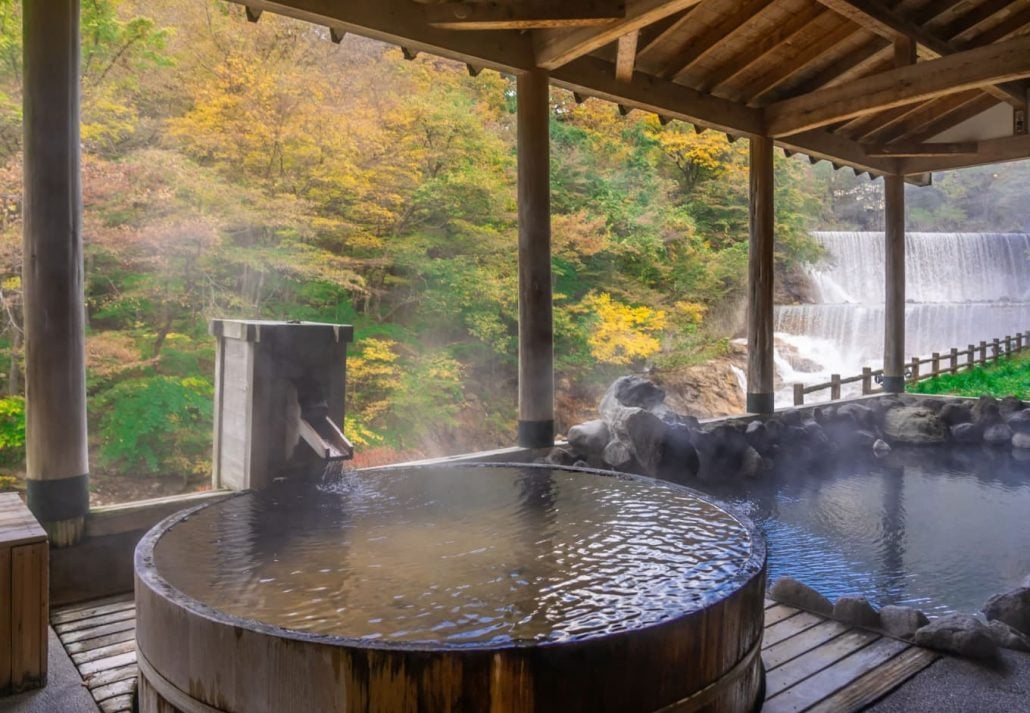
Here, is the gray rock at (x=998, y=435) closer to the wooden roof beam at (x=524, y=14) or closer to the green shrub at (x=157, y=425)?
the wooden roof beam at (x=524, y=14)

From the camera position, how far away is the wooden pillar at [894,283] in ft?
→ 28.3

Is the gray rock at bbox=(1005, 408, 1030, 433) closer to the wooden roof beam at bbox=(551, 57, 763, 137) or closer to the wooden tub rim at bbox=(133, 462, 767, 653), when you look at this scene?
the wooden roof beam at bbox=(551, 57, 763, 137)

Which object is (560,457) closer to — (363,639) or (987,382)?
(363,639)

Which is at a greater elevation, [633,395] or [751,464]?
[633,395]

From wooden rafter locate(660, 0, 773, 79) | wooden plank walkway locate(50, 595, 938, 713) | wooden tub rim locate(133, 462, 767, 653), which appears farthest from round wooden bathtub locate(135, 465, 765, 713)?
wooden rafter locate(660, 0, 773, 79)

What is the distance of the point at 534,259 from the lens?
4719mm

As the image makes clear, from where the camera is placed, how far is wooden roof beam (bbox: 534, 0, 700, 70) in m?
3.99

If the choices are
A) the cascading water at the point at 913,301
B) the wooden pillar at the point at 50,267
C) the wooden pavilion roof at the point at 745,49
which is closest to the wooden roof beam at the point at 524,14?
the wooden pavilion roof at the point at 745,49

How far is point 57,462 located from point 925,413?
7.89 metres

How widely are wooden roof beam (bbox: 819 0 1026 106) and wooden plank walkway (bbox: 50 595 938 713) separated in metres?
4.21

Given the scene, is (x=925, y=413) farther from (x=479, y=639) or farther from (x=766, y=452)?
(x=479, y=639)

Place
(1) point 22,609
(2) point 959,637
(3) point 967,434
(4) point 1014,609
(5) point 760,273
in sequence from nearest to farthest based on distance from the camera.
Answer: (1) point 22,609, (2) point 959,637, (4) point 1014,609, (5) point 760,273, (3) point 967,434

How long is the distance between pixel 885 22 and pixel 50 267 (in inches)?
226

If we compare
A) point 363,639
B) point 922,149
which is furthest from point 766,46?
point 363,639
